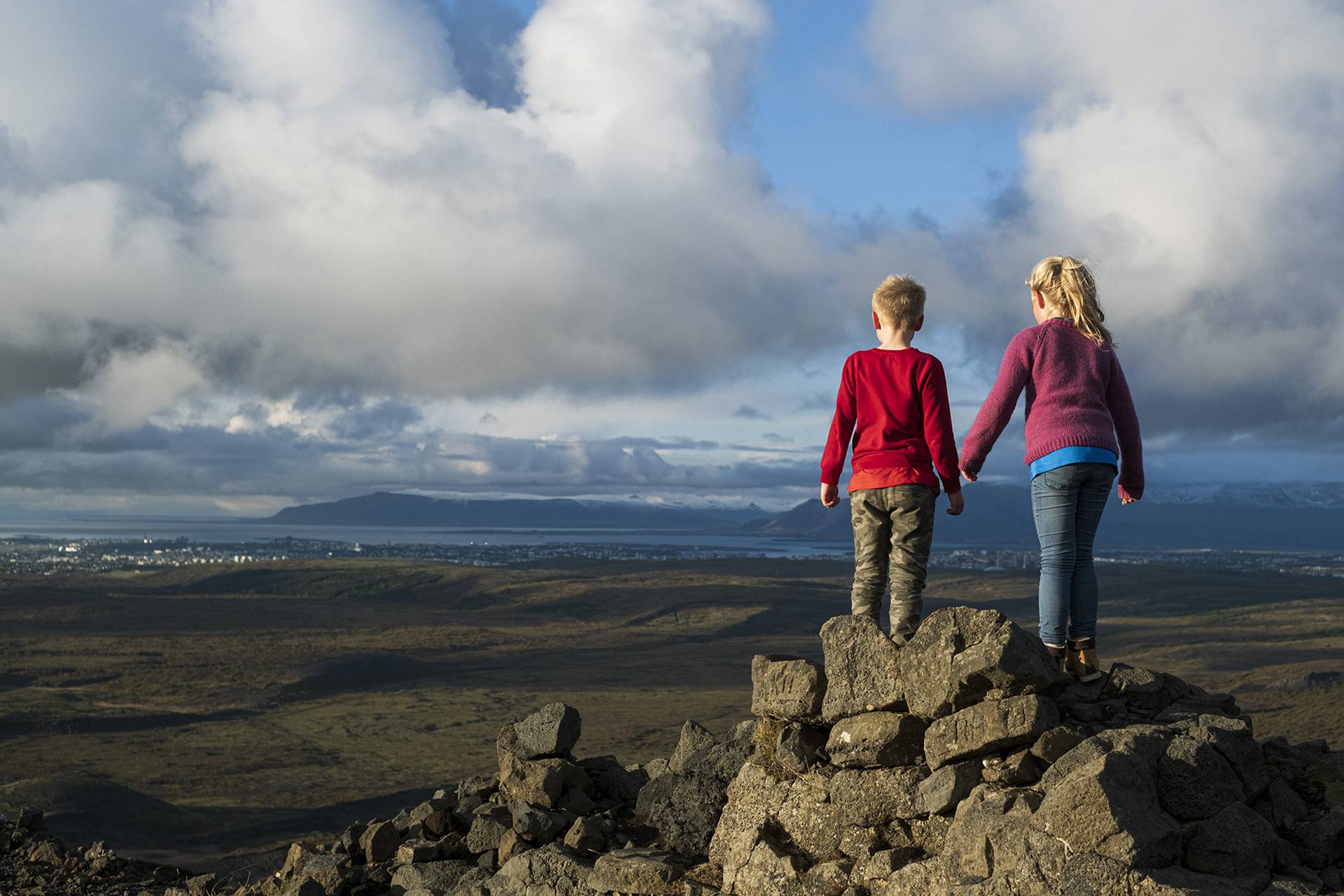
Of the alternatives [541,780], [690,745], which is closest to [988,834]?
[690,745]

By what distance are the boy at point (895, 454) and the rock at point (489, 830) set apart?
4104 millimetres

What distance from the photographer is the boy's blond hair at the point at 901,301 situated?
795 cm

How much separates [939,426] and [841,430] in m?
0.73

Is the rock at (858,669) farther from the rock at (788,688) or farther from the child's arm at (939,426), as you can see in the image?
the child's arm at (939,426)

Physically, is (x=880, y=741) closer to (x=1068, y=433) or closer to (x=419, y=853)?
(x=1068, y=433)

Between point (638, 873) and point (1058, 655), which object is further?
point (638, 873)

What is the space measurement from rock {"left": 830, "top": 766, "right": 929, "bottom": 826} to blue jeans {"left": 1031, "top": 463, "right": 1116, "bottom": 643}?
142 cm

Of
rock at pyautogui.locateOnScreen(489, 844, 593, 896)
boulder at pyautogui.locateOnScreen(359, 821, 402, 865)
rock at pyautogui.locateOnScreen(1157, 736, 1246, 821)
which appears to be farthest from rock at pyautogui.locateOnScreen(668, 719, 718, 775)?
rock at pyautogui.locateOnScreen(1157, 736, 1246, 821)

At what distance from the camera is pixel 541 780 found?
10.1 m

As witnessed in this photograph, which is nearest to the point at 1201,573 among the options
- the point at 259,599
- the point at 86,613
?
the point at 259,599

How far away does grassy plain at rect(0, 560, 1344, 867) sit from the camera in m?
37.9

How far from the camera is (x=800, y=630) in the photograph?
324 feet

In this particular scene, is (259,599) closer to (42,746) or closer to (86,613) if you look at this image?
(86,613)

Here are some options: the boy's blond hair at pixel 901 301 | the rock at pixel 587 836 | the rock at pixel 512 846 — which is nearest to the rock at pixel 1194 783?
the boy's blond hair at pixel 901 301
